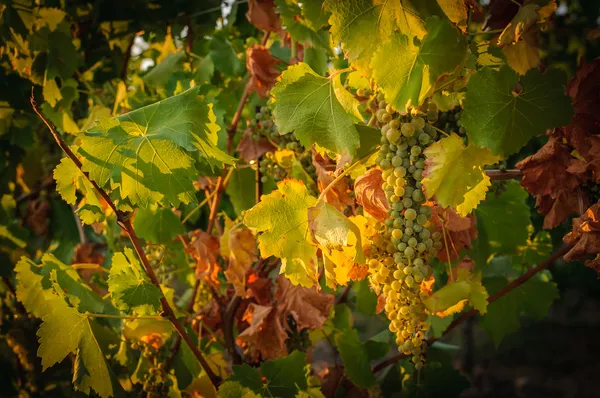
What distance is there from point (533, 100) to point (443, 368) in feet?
2.89

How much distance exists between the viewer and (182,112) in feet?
3.47

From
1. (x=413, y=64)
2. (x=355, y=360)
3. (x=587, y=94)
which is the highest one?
(x=413, y=64)

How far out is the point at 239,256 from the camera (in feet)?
4.49

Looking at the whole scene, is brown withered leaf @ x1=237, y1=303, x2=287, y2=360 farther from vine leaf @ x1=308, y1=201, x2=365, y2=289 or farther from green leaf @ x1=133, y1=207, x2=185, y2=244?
→ vine leaf @ x1=308, y1=201, x2=365, y2=289

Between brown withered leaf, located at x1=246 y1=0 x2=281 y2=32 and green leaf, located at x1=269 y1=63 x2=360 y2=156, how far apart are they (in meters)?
0.51

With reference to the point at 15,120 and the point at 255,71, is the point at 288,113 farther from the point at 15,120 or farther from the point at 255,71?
the point at 15,120

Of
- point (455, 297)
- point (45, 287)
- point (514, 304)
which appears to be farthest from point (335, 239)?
point (514, 304)

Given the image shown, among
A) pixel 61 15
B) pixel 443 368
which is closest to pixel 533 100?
pixel 443 368

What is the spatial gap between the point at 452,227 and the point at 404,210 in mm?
225

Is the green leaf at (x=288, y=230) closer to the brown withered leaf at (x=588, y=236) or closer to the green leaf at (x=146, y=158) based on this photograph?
the green leaf at (x=146, y=158)

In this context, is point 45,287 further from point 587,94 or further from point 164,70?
point 587,94

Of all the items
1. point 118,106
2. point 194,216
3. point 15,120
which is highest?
point 118,106

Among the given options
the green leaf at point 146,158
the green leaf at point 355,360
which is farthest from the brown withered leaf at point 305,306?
the green leaf at point 146,158

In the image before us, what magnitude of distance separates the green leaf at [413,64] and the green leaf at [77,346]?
0.81 m
